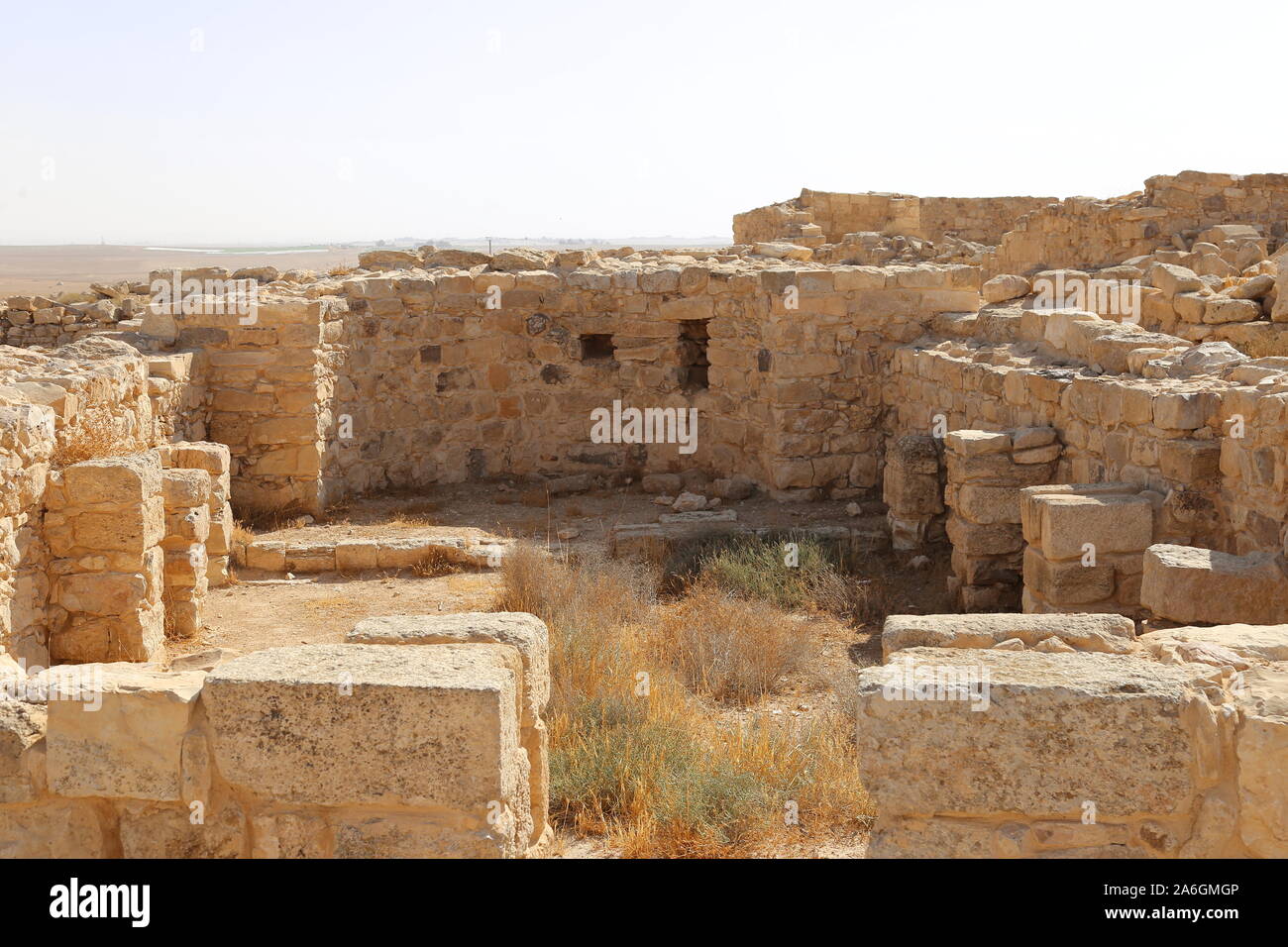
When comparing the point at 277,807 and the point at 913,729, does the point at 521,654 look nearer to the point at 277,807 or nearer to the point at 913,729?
the point at 277,807

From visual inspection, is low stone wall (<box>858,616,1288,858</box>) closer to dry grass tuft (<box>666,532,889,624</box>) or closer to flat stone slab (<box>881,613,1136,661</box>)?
flat stone slab (<box>881,613,1136,661</box>)

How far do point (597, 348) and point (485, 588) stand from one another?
3645mm

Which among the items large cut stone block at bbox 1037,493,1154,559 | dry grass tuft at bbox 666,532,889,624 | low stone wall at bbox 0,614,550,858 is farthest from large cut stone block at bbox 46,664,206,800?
dry grass tuft at bbox 666,532,889,624

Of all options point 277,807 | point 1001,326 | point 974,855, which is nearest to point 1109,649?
point 974,855

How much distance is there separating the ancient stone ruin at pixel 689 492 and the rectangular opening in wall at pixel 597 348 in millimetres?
74

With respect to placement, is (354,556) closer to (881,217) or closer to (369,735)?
(369,735)

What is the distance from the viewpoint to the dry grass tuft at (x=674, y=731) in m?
4.11

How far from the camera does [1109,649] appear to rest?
329 cm

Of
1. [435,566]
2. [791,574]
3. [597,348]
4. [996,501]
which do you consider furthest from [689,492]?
[996,501]

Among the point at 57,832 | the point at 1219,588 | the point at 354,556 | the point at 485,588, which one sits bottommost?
the point at 485,588

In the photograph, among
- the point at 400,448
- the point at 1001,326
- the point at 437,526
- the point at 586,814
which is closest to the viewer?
the point at 586,814

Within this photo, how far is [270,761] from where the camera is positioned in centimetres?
277

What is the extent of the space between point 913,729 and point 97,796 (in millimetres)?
1950

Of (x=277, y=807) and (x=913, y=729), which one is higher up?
(x=913, y=729)
